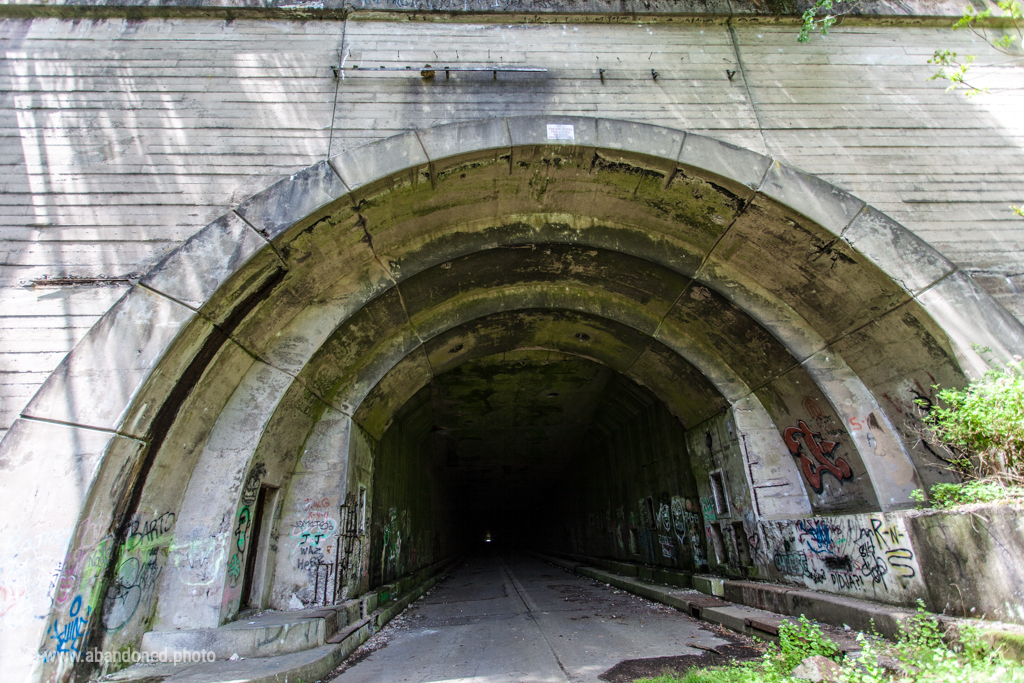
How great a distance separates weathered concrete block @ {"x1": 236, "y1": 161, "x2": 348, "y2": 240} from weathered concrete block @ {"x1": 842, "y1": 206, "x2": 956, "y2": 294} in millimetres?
5880

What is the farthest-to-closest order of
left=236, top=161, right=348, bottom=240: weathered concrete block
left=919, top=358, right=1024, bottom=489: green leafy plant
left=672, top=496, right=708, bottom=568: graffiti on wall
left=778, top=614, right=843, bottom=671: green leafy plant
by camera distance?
left=672, top=496, right=708, bottom=568: graffiti on wall < left=236, top=161, right=348, bottom=240: weathered concrete block < left=919, top=358, right=1024, bottom=489: green leafy plant < left=778, top=614, right=843, bottom=671: green leafy plant

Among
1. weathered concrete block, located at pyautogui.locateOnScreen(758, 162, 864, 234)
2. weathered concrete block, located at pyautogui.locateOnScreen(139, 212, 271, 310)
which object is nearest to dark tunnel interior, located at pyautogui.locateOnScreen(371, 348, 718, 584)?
weathered concrete block, located at pyautogui.locateOnScreen(758, 162, 864, 234)

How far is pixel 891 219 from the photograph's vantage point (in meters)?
5.75

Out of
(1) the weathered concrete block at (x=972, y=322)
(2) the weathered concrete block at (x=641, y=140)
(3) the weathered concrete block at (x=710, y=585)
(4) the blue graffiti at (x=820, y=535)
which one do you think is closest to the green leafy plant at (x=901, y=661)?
(4) the blue graffiti at (x=820, y=535)

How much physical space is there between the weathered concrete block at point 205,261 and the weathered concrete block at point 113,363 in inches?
5.3

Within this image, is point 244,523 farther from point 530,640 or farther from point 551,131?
point 551,131

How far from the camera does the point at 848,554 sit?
5543mm

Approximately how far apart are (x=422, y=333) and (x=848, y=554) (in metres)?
5.98

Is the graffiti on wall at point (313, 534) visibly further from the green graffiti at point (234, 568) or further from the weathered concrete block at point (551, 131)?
the weathered concrete block at point (551, 131)

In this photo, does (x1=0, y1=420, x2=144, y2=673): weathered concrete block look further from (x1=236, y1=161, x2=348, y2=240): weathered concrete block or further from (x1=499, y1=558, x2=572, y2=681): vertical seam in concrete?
(x1=499, y1=558, x2=572, y2=681): vertical seam in concrete

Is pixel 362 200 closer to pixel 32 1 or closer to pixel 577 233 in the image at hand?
pixel 577 233

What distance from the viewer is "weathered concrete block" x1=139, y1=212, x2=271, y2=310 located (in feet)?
16.5

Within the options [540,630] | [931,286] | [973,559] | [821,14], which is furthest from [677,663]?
[821,14]

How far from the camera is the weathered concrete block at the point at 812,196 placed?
5.74 m
